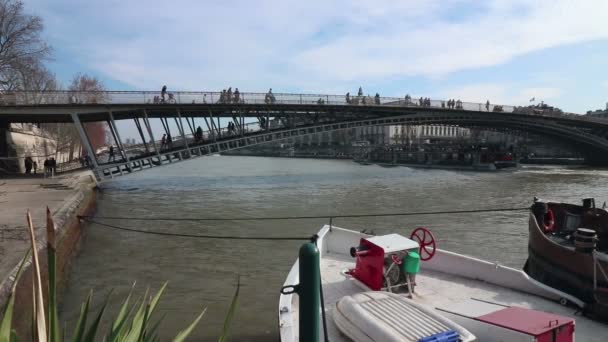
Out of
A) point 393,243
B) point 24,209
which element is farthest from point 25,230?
point 393,243

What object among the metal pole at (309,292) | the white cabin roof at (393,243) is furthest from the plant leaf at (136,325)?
the white cabin roof at (393,243)

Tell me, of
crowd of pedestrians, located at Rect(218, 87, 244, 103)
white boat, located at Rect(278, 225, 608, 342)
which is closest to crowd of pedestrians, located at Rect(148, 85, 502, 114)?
crowd of pedestrians, located at Rect(218, 87, 244, 103)

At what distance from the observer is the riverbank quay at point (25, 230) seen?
721cm

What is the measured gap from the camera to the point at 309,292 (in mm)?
2322

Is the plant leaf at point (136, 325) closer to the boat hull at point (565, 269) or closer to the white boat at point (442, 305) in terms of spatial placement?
the white boat at point (442, 305)

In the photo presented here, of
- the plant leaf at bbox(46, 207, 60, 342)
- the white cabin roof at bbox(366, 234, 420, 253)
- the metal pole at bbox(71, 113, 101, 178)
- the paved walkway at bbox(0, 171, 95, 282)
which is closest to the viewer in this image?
A: the plant leaf at bbox(46, 207, 60, 342)

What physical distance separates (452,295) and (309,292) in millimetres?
5881

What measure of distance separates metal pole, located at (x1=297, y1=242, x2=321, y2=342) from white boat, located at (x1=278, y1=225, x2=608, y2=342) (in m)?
2.98

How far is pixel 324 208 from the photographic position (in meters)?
23.8

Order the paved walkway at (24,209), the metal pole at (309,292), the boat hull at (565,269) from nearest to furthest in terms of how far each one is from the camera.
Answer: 1. the metal pole at (309,292)
2. the boat hull at (565,269)
3. the paved walkway at (24,209)

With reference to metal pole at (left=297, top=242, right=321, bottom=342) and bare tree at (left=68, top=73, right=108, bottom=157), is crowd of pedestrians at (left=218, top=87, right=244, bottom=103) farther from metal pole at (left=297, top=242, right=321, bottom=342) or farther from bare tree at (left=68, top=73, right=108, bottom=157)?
metal pole at (left=297, top=242, right=321, bottom=342)

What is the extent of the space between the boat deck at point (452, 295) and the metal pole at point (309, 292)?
3739mm

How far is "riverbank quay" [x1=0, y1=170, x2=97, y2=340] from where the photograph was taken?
7207 mm

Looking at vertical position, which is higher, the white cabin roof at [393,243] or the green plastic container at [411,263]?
the white cabin roof at [393,243]
